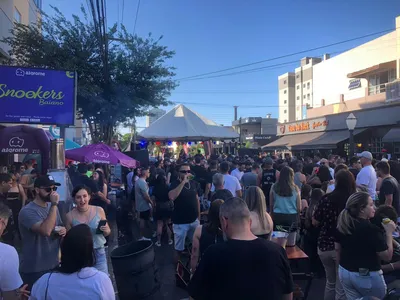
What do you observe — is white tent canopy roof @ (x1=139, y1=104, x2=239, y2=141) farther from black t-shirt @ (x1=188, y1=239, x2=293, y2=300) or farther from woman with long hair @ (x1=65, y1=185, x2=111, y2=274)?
black t-shirt @ (x1=188, y1=239, x2=293, y2=300)

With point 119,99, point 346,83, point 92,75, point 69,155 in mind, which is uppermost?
point 346,83

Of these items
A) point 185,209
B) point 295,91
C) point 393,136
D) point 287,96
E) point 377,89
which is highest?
point 295,91

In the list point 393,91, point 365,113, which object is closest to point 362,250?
point 393,91

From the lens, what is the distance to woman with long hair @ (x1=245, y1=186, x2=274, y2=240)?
347cm

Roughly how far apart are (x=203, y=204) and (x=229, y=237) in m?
5.87

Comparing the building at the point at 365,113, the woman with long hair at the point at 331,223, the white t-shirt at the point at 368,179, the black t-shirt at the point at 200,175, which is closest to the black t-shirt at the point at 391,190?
the white t-shirt at the point at 368,179

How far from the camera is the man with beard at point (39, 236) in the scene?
3.20 metres

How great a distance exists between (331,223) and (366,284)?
898 mm

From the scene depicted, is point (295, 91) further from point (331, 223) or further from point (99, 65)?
point (331, 223)

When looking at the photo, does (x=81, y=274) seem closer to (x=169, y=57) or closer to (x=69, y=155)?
(x=69, y=155)

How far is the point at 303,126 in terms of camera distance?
26.1 meters

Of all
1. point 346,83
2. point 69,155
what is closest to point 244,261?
point 69,155

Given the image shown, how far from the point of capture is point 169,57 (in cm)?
1493

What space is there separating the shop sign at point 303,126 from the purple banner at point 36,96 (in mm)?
19656
